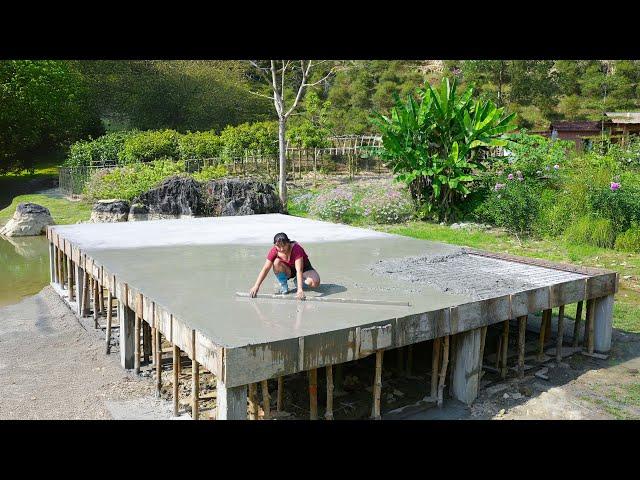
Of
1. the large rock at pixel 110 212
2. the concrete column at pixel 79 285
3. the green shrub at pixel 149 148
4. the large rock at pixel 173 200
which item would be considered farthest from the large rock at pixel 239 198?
the green shrub at pixel 149 148

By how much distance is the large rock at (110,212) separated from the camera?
17.9 metres

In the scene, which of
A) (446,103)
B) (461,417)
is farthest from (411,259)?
(446,103)

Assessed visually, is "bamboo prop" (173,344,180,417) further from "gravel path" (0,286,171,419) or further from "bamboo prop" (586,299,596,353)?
"bamboo prop" (586,299,596,353)

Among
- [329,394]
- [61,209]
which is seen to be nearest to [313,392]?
[329,394]

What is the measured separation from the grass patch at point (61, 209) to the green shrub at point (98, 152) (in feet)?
7.10

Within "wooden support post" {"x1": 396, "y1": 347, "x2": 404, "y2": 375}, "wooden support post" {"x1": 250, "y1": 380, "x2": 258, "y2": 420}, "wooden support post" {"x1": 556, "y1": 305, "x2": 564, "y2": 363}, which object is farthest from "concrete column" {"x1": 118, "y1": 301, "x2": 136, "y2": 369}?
"wooden support post" {"x1": 556, "y1": 305, "x2": 564, "y2": 363}

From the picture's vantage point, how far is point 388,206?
17.8 metres

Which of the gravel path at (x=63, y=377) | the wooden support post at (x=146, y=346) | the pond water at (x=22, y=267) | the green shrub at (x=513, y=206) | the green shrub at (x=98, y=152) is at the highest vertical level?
the green shrub at (x=98, y=152)

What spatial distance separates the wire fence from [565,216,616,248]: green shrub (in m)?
8.99

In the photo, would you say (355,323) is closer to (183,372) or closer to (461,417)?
(461,417)

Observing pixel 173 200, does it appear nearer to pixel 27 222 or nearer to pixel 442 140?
pixel 27 222

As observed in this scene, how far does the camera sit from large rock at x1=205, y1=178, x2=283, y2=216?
58.0 feet

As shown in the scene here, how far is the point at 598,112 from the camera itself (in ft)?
115

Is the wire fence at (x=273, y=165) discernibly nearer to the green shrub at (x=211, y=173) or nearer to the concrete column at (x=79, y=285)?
the green shrub at (x=211, y=173)
